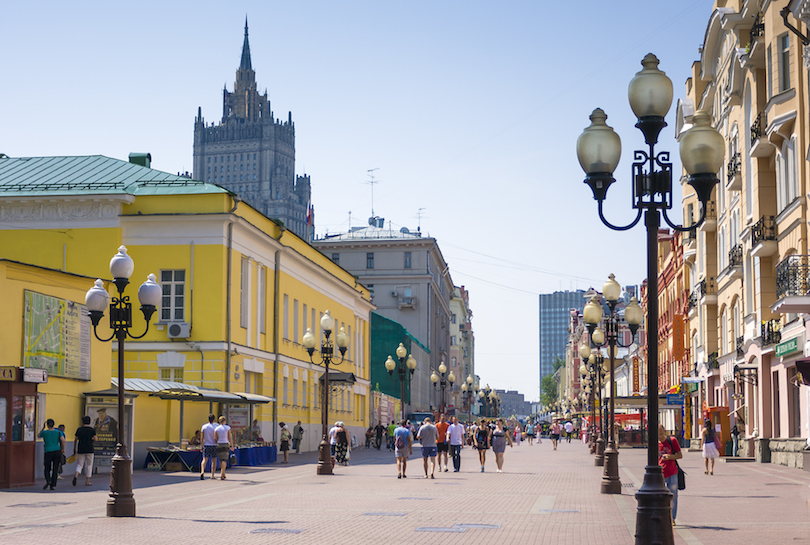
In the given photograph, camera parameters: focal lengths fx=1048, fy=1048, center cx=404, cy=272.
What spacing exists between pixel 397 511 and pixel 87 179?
2714cm

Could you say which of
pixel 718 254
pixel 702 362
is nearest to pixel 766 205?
pixel 718 254

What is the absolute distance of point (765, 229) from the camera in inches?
1341

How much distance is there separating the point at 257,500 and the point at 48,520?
5125 mm

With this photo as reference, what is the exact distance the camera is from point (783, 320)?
33.3 meters

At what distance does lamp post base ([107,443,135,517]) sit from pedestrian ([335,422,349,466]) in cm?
1852

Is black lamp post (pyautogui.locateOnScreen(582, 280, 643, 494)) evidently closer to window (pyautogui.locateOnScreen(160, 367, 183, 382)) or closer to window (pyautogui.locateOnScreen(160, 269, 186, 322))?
window (pyautogui.locateOnScreen(160, 367, 183, 382))

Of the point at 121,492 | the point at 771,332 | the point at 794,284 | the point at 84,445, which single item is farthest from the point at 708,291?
the point at 121,492

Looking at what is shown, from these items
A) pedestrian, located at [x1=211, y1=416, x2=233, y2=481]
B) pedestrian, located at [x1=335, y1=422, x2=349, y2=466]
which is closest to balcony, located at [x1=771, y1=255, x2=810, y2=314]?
pedestrian, located at [x1=335, y1=422, x2=349, y2=466]

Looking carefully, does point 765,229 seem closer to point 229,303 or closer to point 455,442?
point 455,442

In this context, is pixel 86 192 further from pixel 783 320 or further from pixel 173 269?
pixel 783 320

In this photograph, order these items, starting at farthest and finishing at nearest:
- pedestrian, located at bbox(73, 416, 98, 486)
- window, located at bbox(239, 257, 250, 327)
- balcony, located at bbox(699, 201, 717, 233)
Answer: balcony, located at bbox(699, 201, 717, 233), window, located at bbox(239, 257, 250, 327), pedestrian, located at bbox(73, 416, 98, 486)

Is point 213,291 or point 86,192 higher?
point 86,192

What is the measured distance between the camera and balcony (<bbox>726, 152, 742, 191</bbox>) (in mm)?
39094

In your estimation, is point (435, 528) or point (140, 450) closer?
point (435, 528)
